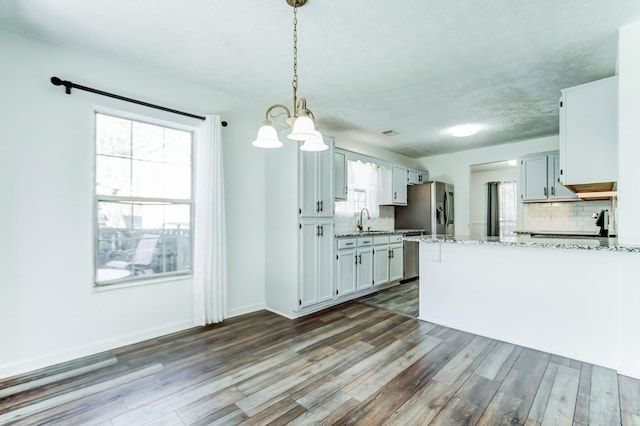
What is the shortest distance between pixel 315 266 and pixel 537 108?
11.5 ft

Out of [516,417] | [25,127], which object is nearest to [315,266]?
[516,417]

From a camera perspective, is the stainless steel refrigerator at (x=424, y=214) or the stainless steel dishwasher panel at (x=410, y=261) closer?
the stainless steel dishwasher panel at (x=410, y=261)

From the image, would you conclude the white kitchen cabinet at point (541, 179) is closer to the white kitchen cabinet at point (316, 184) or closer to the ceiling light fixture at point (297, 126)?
the white kitchen cabinet at point (316, 184)

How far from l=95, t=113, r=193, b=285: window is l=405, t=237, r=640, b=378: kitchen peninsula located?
2.79m

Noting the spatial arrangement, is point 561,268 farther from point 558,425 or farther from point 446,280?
point 558,425

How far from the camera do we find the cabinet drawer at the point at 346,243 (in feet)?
13.7

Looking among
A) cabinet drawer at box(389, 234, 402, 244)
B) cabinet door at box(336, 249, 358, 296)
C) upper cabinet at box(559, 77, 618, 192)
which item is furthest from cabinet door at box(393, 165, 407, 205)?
upper cabinet at box(559, 77, 618, 192)

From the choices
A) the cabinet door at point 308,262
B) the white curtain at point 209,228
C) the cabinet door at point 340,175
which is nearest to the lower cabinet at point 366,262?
the cabinet door at point 308,262

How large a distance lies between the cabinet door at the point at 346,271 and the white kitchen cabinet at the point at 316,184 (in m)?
0.63

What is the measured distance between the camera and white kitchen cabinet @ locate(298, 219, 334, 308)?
3.67 m

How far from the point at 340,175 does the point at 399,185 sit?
1751 millimetres

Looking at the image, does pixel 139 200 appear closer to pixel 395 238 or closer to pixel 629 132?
pixel 395 238

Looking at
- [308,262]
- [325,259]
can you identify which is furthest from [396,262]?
[308,262]

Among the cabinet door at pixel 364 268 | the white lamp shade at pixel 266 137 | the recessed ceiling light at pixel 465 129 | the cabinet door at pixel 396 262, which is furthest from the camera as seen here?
the cabinet door at pixel 396 262
